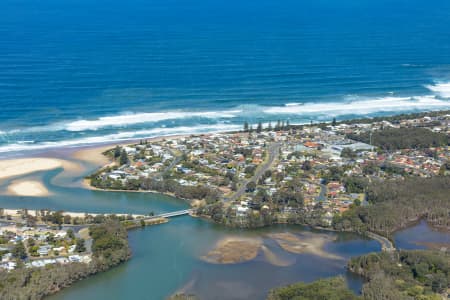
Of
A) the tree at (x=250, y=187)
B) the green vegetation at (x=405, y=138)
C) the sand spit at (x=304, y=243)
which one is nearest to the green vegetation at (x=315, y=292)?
the sand spit at (x=304, y=243)

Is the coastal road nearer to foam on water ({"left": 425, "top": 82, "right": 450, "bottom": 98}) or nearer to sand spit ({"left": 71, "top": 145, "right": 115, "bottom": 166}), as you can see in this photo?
sand spit ({"left": 71, "top": 145, "right": 115, "bottom": 166})

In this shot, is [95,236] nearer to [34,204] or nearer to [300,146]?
[34,204]

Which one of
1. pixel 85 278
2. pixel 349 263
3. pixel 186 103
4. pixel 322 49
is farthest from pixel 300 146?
pixel 322 49

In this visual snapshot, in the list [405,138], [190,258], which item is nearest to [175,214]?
[190,258]

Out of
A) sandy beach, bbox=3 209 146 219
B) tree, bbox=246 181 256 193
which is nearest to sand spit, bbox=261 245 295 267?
tree, bbox=246 181 256 193

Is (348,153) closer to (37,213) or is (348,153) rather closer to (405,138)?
(405,138)
